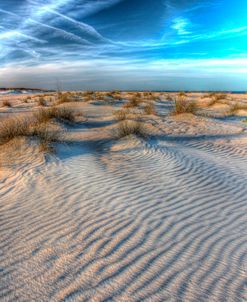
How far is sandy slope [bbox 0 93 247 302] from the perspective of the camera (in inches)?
99.8

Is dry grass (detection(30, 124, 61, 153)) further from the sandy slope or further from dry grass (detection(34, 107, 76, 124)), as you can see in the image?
dry grass (detection(34, 107, 76, 124))

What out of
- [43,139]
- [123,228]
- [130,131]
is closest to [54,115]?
[130,131]

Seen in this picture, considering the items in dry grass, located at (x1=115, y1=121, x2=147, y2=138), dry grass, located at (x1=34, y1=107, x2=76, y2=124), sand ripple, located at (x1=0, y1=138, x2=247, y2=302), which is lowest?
sand ripple, located at (x1=0, y1=138, x2=247, y2=302)

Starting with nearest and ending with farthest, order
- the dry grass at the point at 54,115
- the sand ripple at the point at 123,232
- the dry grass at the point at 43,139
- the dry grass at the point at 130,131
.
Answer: the sand ripple at the point at 123,232 < the dry grass at the point at 43,139 < the dry grass at the point at 130,131 < the dry grass at the point at 54,115

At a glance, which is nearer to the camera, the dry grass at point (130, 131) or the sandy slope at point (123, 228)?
the sandy slope at point (123, 228)

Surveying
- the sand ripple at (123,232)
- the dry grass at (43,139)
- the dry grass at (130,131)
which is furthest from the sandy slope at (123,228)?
the dry grass at (130,131)

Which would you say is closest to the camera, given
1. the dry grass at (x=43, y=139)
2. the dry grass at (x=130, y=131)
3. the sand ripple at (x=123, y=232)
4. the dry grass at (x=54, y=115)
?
the sand ripple at (x=123, y=232)

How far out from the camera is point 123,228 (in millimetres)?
3475

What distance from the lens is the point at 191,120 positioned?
11.3m

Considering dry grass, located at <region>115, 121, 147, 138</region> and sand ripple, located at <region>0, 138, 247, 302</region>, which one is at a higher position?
dry grass, located at <region>115, 121, 147, 138</region>

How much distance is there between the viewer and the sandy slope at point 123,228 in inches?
99.8

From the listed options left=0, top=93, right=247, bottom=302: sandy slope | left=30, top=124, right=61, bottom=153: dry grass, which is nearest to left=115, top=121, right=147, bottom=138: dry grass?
left=0, top=93, right=247, bottom=302: sandy slope

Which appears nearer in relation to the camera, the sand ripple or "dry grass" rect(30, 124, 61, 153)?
the sand ripple

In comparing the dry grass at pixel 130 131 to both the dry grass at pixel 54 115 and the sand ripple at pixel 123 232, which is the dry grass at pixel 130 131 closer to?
the sand ripple at pixel 123 232
